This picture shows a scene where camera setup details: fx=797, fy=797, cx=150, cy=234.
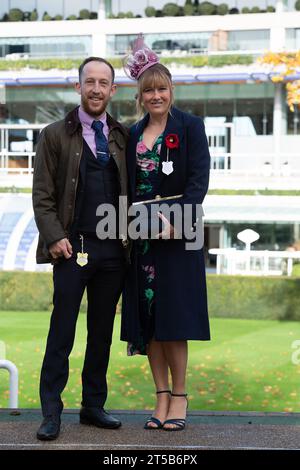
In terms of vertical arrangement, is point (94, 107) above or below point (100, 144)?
above

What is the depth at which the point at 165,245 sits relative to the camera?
402 centimetres

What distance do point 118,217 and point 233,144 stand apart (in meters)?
26.0

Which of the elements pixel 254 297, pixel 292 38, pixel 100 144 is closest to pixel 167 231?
pixel 100 144

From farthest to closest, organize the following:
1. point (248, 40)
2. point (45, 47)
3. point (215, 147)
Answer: point (45, 47) < point (248, 40) < point (215, 147)

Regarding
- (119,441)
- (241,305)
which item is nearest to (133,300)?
(119,441)

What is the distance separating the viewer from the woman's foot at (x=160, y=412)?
13.4 ft

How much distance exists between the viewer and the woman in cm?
400

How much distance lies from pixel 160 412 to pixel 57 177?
1323 mm

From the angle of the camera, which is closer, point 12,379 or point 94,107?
point 94,107

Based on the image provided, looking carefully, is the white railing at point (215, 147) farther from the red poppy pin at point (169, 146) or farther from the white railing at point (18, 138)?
the red poppy pin at point (169, 146)

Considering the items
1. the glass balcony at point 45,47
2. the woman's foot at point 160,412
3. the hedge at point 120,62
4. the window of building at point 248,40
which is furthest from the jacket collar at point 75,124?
the glass balcony at point 45,47

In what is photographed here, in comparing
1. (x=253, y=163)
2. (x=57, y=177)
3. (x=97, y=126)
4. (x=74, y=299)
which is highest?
(x=253, y=163)

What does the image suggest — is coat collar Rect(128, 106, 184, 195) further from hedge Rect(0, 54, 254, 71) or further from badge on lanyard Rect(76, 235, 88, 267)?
hedge Rect(0, 54, 254, 71)

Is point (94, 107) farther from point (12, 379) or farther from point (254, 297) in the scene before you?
point (254, 297)
